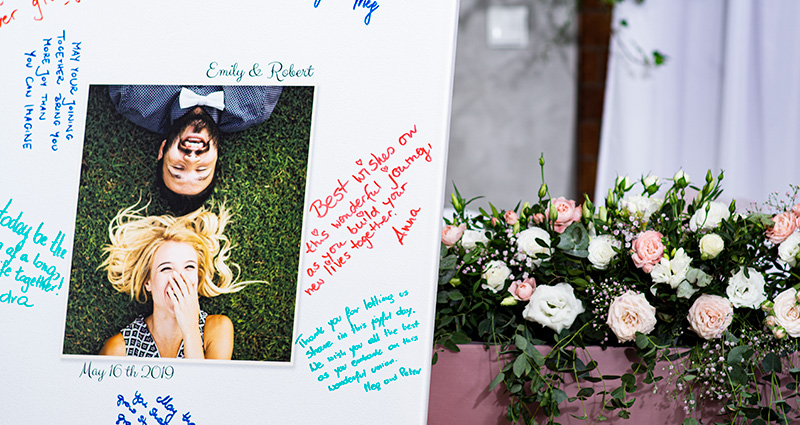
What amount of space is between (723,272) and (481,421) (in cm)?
37

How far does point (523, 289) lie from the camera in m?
0.79

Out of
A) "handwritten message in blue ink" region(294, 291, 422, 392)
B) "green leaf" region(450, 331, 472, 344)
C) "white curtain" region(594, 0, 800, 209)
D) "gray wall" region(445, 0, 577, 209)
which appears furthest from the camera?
"gray wall" region(445, 0, 577, 209)

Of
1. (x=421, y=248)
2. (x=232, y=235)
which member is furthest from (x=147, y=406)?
(x=421, y=248)

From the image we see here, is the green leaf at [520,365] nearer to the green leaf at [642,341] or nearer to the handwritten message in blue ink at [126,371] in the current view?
the green leaf at [642,341]

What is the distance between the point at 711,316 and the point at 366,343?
0.42 metres

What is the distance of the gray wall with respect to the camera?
2438mm

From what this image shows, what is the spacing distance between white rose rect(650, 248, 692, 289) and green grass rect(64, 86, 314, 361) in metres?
0.45

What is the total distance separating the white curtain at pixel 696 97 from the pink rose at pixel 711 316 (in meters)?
1.44

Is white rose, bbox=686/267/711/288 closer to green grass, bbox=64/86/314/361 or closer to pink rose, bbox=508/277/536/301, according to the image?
pink rose, bbox=508/277/536/301

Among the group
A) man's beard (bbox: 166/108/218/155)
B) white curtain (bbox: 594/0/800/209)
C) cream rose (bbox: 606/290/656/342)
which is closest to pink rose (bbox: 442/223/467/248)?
cream rose (bbox: 606/290/656/342)

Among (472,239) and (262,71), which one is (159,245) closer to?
(262,71)

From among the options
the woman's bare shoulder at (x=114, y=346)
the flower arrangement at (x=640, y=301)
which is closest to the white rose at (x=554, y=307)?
the flower arrangement at (x=640, y=301)

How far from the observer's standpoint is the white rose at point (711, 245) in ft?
2.45

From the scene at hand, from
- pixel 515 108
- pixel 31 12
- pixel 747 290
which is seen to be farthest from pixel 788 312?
pixel 515 108
